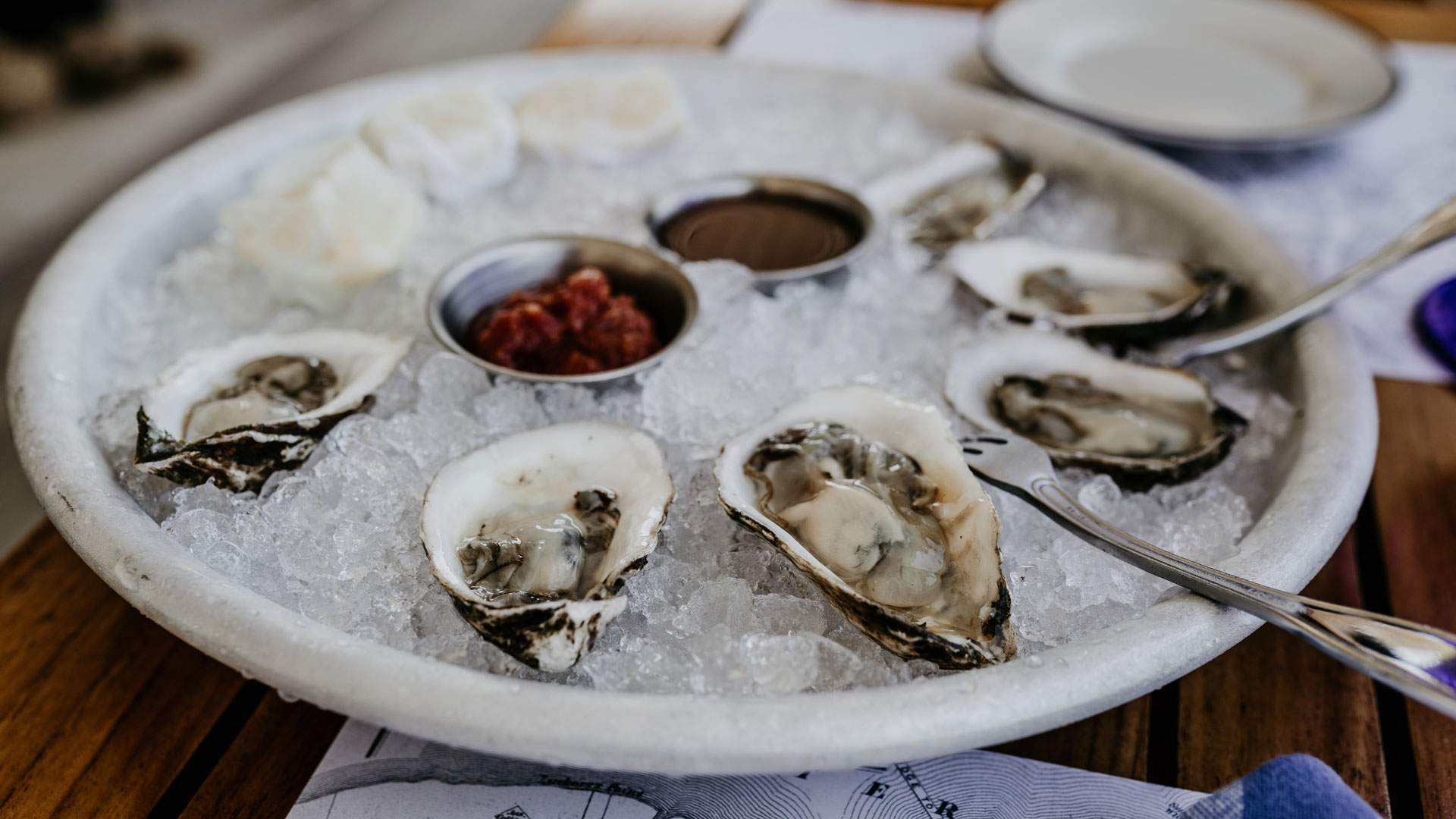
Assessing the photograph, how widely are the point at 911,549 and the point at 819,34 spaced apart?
200 cm

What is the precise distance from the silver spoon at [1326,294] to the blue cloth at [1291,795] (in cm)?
67

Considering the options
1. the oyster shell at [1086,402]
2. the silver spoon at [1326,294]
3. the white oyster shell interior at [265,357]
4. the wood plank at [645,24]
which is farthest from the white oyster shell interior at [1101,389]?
the wood plank at [645,24]

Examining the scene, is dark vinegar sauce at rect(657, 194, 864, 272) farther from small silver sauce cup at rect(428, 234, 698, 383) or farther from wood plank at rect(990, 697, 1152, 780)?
wood plank at rect(990, 697, 1152, 780)

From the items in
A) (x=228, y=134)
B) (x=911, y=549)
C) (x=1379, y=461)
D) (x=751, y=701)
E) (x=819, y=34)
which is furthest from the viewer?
(x=819, y=34)

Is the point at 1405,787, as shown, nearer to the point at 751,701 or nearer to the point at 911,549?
the point at 911,549

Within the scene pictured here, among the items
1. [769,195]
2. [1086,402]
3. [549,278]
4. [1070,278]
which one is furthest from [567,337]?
[1070,278]

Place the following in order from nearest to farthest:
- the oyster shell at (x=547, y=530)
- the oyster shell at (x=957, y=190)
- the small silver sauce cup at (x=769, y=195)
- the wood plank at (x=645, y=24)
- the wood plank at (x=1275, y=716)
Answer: the oyster shell at (x=547, y=530) < the wood plank at (x=1275, y=716) < the small silver sauce cup at (x=769, y=195) < the oyster shell at (x=957, y=190) < the wood plank at (x=645, y=24)

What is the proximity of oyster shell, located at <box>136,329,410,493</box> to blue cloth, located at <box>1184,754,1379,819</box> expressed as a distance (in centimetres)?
98

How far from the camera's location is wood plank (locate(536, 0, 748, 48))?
97.0 inches

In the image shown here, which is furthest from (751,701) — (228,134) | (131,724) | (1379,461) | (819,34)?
(819,34)

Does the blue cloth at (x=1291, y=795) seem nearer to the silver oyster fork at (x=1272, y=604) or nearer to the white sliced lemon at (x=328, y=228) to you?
the silver oyster fork at (x=1272, y=604)

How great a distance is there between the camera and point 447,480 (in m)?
1.02

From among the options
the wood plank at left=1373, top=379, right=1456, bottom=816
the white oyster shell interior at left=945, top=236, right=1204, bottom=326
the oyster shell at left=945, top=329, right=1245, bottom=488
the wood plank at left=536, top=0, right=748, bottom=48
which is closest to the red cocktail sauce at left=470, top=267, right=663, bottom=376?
the oyster shell at left=945, top=329, right=1245, bottom=488

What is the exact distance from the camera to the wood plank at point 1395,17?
2.69 meters
